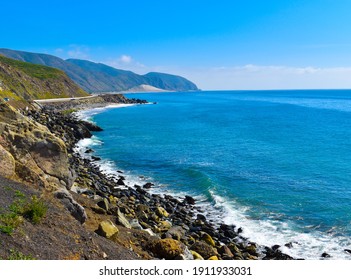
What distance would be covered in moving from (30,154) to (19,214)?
25.0 feet

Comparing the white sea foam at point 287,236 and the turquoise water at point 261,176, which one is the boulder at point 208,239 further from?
the turquoise water at point 261,176

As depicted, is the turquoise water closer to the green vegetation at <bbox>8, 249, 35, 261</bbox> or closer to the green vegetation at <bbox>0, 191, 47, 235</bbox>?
the green vegetation at <bbox>0, 191, 47, 235</bbox>

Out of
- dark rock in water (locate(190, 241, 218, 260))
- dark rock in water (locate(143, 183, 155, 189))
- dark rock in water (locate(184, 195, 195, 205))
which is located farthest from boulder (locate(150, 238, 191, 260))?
dark rock in water (locate(143, 183, 155, 189))

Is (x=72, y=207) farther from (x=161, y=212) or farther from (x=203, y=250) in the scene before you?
(x=161, y=212)

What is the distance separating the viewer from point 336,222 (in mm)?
25828

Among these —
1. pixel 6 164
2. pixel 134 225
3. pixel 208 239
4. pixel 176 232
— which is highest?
pixel 6 164

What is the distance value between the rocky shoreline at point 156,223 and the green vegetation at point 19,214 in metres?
2.85

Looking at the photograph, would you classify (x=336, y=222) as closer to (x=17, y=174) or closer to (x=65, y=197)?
(x=65, y=197)

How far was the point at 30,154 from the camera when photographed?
18.9m

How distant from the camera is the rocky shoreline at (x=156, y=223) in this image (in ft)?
50.5

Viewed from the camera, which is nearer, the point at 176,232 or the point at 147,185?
the point at 176,232

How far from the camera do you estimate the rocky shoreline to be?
1539 cm

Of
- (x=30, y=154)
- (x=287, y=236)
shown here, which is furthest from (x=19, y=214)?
(x=287, y=236)

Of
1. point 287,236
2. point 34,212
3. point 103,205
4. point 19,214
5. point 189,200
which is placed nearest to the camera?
point 19,214
